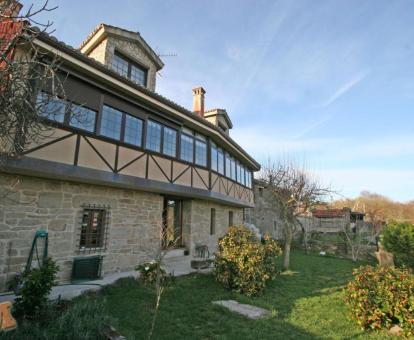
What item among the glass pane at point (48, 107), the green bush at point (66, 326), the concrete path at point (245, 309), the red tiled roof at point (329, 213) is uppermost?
the glass pane at point (48, 107)

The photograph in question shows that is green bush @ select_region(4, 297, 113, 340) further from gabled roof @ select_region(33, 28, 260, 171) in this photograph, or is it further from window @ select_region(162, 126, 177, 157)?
window @ select_region(162, 126, 177, 157)

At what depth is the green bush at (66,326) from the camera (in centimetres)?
338

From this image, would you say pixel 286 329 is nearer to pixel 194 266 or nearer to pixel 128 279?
pixel 128 279

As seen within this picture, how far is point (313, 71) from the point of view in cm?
812

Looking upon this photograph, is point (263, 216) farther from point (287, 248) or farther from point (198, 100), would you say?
point (198, 100)

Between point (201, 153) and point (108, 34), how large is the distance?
224 inches

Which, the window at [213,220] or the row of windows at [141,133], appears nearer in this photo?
the row of windows at [141,133]

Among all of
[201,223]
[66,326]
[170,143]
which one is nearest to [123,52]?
[170,143]

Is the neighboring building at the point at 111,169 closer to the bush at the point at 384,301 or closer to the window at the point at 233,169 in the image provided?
the window at the point at 233,169

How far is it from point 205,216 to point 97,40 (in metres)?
8.47

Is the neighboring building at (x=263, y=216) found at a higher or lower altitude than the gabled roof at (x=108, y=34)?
lower

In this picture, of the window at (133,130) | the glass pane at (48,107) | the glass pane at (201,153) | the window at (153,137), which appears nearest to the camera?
the glass pane at (48,107)

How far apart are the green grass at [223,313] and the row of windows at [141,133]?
3843 mm

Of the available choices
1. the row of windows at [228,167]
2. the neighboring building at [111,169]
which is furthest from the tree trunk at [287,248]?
the row of windows at [228,167]
